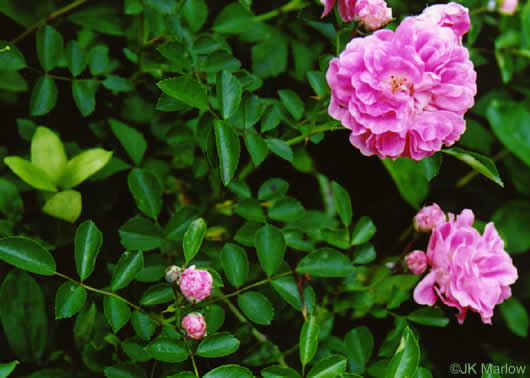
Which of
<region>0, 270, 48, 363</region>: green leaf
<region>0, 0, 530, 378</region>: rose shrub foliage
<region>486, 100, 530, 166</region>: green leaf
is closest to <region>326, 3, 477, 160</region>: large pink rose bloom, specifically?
<region>0, 0, 530, 378</region>: rose shrub foliage

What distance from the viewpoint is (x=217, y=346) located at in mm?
753

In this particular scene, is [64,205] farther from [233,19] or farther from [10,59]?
[233,19]

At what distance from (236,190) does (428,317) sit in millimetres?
418

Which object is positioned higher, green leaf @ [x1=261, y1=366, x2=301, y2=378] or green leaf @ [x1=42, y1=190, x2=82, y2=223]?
green leaf @ [x1=42, y1=190, x2=82, y2=223]

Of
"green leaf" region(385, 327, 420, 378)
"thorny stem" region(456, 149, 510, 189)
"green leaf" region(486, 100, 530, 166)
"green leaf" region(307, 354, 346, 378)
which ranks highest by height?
"green leaf" region(385, 327, 420, 378)

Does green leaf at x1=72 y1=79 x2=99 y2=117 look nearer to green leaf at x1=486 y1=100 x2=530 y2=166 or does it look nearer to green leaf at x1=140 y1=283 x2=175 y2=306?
green leaf at x1=140 y1=283 x2=175 y2=306

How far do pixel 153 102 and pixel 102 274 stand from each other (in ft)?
1.20

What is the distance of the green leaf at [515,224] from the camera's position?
4.81ft

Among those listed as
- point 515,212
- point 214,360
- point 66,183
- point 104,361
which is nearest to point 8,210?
point 66,183

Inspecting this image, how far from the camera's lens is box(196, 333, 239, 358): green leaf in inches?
29.3

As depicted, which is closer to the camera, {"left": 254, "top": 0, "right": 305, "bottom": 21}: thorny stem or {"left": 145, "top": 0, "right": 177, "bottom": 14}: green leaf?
{"left": 145, "top": 0, "right": 177, "bottom": 14}: green leaf

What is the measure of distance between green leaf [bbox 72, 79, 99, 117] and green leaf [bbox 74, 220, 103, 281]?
0.91ft

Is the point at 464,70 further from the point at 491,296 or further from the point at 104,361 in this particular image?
the point at 104,361

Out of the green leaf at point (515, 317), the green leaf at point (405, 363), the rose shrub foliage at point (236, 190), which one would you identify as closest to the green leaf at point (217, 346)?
the rose shrub foliage at point (236, 190)
